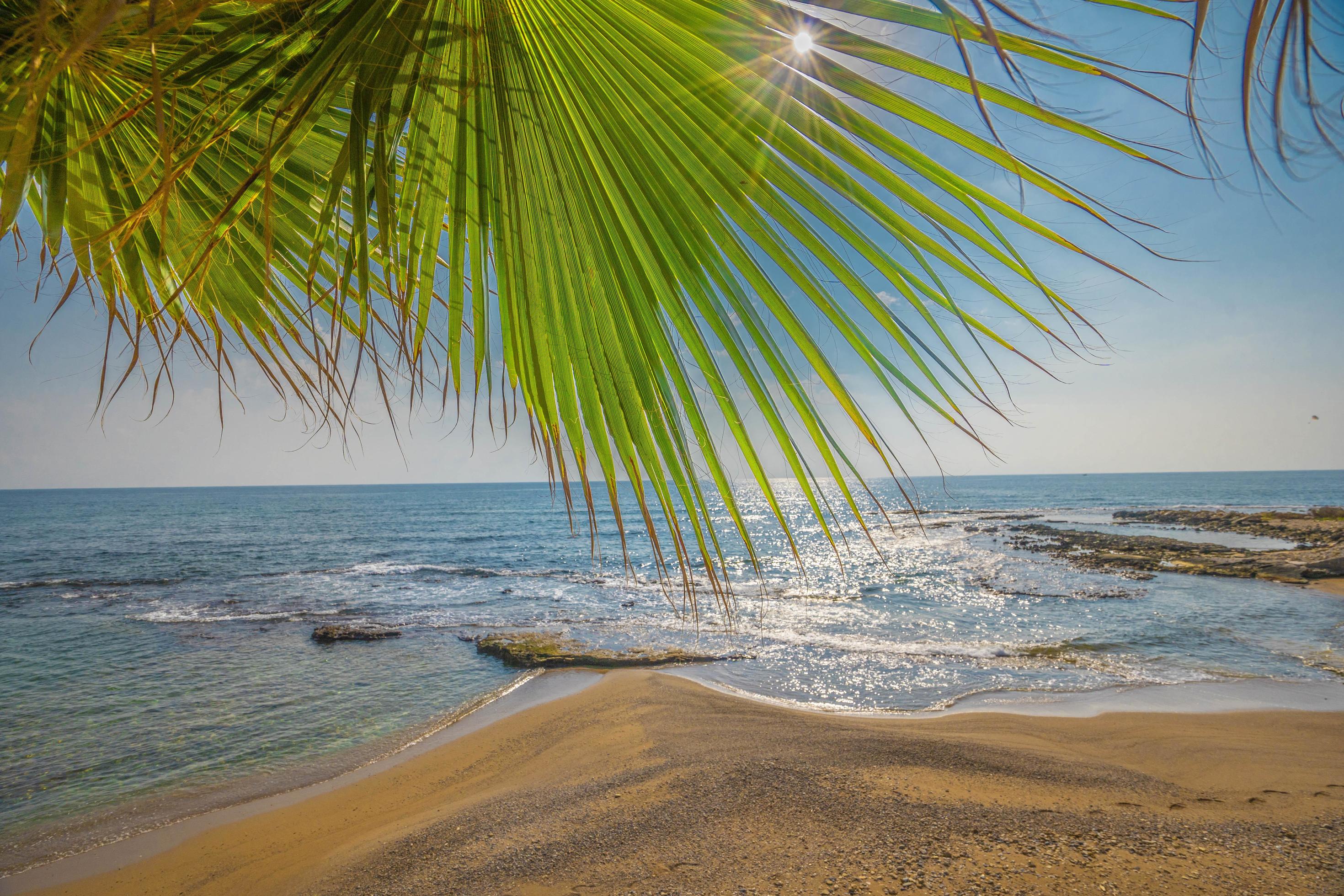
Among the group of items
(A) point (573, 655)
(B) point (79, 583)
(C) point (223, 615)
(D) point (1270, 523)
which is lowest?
(B) point (79, 583)

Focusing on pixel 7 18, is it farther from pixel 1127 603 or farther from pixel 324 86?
pixel 1127 603

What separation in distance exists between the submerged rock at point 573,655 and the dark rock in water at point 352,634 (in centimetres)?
246

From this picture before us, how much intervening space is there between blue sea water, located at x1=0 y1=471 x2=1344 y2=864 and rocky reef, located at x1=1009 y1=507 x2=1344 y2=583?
48.3 inches

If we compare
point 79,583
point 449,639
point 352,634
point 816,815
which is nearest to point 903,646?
point 816,815

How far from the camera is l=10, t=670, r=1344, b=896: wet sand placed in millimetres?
4297

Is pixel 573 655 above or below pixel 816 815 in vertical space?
below

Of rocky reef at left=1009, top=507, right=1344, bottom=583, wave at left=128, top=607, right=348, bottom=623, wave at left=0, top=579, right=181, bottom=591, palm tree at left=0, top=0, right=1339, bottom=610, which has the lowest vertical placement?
wave at left=0, top=579, right=181, bottom=591

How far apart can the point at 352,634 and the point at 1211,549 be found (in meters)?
30.8

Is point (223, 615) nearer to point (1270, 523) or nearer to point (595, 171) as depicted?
point (595, 171)

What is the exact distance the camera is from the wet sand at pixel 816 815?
4.30 m

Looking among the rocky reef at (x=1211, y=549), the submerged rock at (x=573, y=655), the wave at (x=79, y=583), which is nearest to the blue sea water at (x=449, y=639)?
the wave at (x=79, y=583)

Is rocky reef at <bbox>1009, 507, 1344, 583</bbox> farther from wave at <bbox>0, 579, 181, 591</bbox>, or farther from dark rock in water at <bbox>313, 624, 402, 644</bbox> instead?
wave at <bbox>0, 579, 181, 591</bbox>

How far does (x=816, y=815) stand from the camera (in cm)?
508

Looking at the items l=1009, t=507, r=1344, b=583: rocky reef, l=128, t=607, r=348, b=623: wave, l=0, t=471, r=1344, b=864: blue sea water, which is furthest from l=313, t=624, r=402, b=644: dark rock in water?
l=1009, t=507, r=1344, b=583: rocky reef
